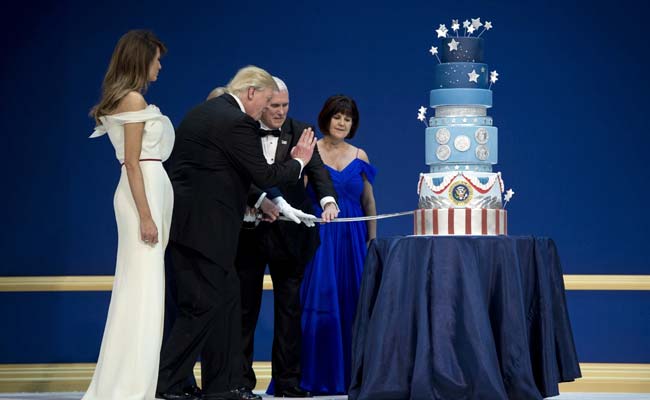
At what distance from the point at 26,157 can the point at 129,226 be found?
236 cm

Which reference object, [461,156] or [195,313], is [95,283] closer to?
[195,313]

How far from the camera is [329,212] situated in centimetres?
529

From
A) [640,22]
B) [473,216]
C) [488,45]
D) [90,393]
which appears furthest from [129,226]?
[640,22]

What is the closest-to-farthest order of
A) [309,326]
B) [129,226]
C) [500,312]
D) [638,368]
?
1. [129,226]
2. [500,312]
3. [309,326]
4. [638,368]

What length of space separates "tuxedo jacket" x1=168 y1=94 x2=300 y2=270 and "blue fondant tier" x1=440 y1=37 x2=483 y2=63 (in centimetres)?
110

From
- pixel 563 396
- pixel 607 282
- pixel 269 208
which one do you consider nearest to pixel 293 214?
pixel 269 208

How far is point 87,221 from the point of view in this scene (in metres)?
6.48

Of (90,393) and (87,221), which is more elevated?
(87,221)

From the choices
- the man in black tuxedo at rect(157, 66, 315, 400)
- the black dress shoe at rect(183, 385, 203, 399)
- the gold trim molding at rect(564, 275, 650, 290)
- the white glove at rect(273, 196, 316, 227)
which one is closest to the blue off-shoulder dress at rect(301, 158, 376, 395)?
the white glove at rect(273, 196, 316, 227)

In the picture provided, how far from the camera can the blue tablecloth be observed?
4559mm

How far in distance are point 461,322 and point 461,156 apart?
0.84 m

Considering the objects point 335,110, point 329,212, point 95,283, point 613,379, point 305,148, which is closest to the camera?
point 305,148

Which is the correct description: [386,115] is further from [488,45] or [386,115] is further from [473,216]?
[473,216]

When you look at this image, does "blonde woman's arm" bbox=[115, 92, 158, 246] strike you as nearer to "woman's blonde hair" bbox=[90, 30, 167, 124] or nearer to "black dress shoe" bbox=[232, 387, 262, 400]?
"woman's blonde hair" bbox=[90, 30, 167, 124]
